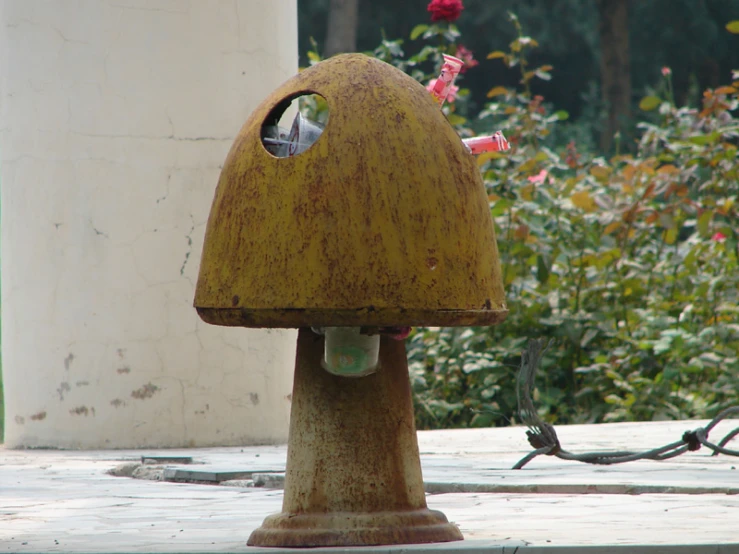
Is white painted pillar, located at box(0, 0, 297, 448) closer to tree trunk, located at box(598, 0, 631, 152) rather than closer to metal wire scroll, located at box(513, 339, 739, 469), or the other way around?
metal wire scroll, located at box(513, 339, 739, 469)

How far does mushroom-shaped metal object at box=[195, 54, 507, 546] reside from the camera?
2850mm

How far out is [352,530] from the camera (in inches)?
116

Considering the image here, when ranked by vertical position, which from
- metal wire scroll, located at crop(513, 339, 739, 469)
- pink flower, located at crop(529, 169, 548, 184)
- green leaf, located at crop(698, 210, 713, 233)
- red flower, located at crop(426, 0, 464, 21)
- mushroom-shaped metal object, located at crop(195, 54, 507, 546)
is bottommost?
metal wire scroll, located at crop(513, 339, 739, 469)

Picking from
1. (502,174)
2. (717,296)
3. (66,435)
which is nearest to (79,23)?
(66,435)

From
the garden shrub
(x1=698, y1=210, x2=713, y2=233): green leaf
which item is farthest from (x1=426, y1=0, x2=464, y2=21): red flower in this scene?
(x1=698, y1=210, x2=713, y2=233): green leaf

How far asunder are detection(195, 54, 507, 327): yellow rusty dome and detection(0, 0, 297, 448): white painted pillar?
9.41 feet

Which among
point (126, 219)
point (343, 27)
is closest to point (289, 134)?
point (126, 219)

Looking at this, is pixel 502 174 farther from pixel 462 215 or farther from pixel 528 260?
Result: pixel 462 215

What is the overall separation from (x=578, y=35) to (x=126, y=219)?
15932 mm

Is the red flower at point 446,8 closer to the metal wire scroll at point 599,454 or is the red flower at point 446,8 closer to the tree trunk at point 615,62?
the metal wire scroll at point 599,454

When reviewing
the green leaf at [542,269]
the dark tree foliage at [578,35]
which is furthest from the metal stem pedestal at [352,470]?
the dark tree foliage at [578,35]

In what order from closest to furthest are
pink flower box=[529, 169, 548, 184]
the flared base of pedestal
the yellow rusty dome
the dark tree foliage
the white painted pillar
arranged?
the yellow rusty dome
the flared base of pedestal
the white painted pillar
pink flower box=[529, 169, 548, 184]
the dark tree foliage

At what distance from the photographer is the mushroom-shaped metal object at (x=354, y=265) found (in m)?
2.85

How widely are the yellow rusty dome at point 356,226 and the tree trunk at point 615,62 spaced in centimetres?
1591
